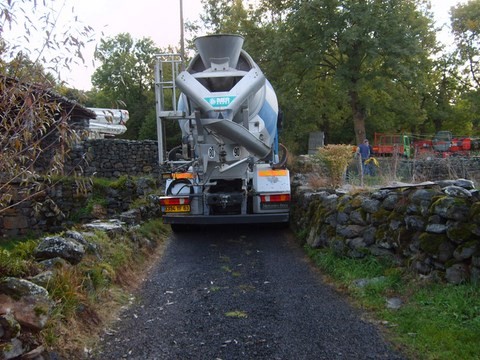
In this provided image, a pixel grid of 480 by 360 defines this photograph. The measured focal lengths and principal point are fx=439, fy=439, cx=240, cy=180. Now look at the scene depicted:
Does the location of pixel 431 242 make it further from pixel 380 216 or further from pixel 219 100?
pixel 219 100

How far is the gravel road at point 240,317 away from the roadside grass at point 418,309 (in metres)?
0.17

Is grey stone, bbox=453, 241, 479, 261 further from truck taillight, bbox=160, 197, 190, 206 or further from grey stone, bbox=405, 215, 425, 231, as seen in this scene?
truck taillight, bbox=160, 197, 190, 206

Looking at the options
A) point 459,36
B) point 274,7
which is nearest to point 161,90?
point 274,7

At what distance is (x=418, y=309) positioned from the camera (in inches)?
155

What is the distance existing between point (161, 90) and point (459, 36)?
32.8 meters

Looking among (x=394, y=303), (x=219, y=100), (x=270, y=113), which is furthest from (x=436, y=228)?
(x=270, y=113)

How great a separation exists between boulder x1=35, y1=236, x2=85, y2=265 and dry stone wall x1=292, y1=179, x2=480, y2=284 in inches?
130

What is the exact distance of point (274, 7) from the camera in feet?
80.2

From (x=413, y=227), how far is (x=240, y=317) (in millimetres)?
2081

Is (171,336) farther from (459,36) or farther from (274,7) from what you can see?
(459,36)

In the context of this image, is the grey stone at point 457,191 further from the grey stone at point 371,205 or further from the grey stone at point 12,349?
the grey stone at point 12,349

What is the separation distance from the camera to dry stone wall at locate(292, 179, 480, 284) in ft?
13.3

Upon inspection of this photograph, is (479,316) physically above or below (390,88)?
below

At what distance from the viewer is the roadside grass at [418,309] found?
329 cm
